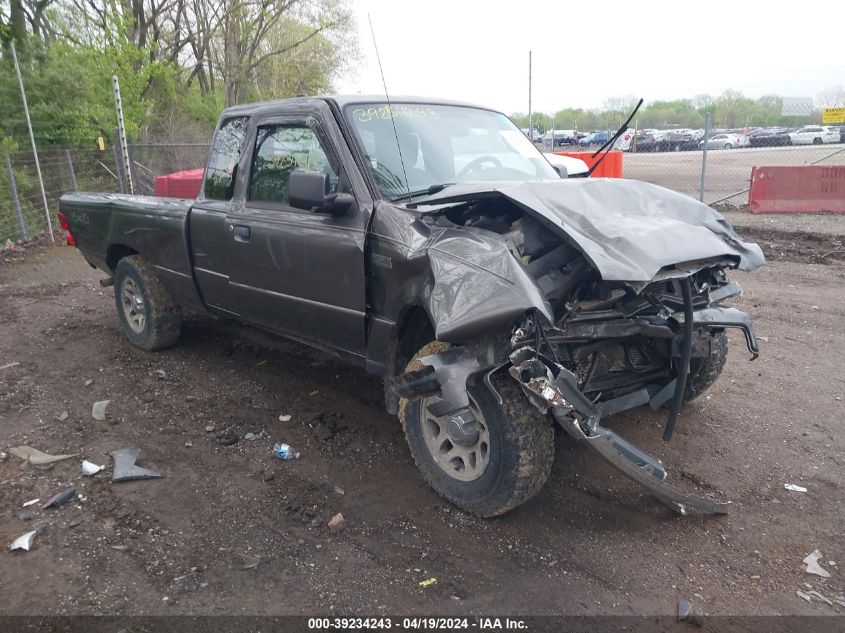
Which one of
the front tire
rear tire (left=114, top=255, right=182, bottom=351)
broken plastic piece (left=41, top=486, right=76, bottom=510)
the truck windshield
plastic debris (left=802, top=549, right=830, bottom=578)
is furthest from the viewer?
rear tire (left=114, top=255, right=182, bottom=351)

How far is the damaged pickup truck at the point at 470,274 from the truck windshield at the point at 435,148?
0.01m

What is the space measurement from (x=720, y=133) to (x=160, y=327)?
33.2 metres

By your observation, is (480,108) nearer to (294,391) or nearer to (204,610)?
(294,391)

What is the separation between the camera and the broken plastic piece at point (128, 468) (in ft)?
12.1

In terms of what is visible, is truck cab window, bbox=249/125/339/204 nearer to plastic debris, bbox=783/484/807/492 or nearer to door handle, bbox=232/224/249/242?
door handle, bbox=232/224/249/242

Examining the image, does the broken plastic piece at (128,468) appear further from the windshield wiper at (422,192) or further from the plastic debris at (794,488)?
the plastic debris at (794,488)

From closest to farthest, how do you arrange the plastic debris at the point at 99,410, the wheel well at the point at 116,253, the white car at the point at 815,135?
the plastic debris at the point at 99,410 < the wheel well at the point at 116,253 < the white car at the point at 815,135

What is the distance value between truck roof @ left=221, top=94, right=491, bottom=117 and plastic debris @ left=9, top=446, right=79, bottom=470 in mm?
2523

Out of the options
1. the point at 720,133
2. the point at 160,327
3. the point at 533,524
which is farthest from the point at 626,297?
the point at 720,133

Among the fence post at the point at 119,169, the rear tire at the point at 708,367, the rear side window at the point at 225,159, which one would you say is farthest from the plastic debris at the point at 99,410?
the fence post at the point at 119,169

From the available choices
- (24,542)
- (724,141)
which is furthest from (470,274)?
(724,141)

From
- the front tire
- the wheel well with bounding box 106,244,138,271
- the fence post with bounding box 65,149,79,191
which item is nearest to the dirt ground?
the front tire

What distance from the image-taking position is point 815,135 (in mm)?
33562

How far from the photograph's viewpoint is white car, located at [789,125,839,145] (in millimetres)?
33188
